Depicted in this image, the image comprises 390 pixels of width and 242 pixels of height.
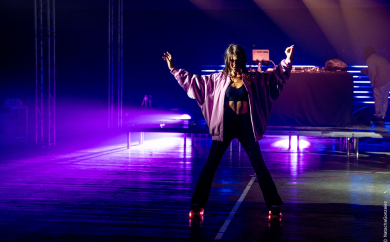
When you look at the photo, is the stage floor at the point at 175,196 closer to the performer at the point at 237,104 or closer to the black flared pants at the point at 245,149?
the black flared pants at the point at 245,149

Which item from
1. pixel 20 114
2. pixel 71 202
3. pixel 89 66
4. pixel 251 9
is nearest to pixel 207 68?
pixel 251 9

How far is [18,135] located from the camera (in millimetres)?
10297

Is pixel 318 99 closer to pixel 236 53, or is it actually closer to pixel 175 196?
pixel 175 196

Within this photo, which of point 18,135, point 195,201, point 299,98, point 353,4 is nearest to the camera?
point 195,201

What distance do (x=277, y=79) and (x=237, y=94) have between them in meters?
0.44

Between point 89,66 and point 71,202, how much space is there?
1191 centimetres

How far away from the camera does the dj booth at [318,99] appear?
27.0ft

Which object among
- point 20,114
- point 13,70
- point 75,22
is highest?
point 75,22

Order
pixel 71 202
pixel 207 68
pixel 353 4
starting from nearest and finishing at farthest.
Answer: pixel 71 202 → pixel 353 4 → pixel 207 68

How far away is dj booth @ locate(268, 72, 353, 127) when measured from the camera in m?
8.24

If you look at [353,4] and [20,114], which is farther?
[353,4]

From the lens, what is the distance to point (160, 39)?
49.8 ft

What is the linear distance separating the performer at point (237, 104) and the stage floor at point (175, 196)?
425 mm

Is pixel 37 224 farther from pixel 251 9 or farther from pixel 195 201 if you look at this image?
pixel 251 9
